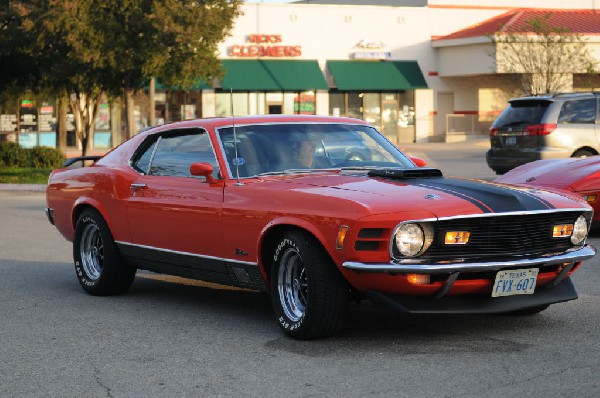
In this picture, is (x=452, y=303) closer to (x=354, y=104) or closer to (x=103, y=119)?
(x=103, y=119)

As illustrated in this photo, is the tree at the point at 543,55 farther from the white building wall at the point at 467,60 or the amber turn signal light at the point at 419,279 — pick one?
the amber turn signal light at the point at 419,279

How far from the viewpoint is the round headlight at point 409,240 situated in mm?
6758

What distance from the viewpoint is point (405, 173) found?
7609mm

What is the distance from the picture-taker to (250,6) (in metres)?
55.1

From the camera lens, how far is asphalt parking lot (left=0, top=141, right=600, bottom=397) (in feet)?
19.6

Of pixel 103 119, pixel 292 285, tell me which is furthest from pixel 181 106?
pixel 292 285

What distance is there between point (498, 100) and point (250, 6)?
14498 mm

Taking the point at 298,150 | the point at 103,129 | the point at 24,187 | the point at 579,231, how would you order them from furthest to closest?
the point at 103,129
the point at 24,187
the point at 298,150
the point at 579,231

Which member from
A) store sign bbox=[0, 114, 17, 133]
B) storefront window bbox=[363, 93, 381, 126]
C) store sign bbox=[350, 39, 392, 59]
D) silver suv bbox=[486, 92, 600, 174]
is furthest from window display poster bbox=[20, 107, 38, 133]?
silver suv bbox=[486, 92, 600, 174]

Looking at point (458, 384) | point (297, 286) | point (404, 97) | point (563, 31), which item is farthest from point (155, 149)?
point (404, 97)

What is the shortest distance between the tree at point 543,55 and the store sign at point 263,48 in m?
10.3

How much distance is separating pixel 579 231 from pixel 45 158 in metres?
29.2

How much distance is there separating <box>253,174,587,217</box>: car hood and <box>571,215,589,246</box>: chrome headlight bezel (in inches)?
4.6

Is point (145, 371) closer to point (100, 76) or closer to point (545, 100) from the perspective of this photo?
point (545, 100)
